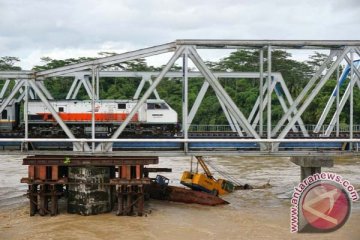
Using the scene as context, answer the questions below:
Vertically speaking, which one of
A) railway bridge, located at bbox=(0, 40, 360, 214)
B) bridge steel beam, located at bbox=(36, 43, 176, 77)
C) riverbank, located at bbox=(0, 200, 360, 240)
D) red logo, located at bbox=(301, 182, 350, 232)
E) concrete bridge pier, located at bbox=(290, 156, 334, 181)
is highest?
bridge steel beam, located at bbox=(36, 43, 176, 77)

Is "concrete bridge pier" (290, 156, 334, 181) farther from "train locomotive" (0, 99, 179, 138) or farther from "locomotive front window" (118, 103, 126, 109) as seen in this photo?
"locomotive front window" (118, 103, 126, 109)

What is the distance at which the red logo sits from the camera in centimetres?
2038

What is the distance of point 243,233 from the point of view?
20578 mm

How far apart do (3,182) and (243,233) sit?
20848 mm

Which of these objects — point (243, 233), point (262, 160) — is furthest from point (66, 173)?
point (262, 160)

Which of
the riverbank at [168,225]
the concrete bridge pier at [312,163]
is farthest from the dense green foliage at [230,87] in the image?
the riverbank at [168,225]

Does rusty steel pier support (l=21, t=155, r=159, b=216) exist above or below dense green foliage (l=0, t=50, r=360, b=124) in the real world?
below

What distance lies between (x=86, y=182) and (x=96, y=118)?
5.20 meters

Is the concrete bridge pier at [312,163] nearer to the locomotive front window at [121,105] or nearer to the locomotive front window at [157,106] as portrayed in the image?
the locomotive front window at [157,106]

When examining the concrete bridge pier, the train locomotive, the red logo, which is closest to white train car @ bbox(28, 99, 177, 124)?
the train locomotive

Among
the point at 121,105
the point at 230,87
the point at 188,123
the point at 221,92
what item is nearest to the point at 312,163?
the point at 188,123

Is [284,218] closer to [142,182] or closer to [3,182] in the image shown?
[142,182]

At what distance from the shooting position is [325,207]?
75.6 feet

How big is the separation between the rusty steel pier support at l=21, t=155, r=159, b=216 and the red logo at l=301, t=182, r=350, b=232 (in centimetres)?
786
